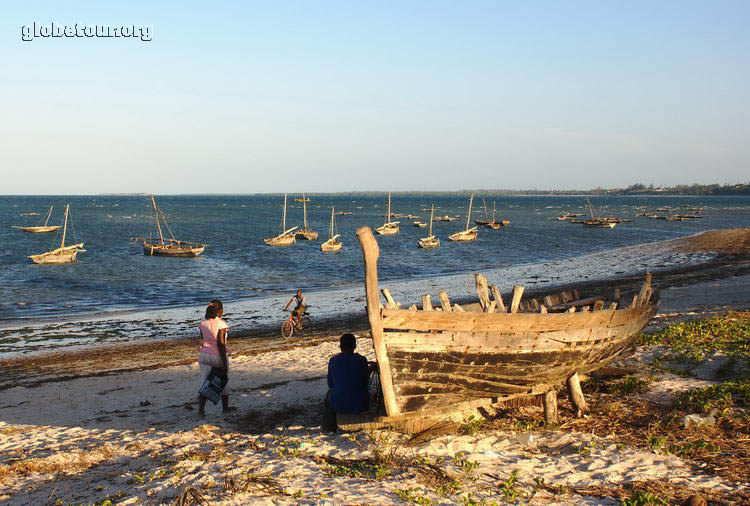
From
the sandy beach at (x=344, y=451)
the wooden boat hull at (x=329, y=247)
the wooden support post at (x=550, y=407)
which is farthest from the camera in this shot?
the wooden boat hull at (x=329, y=247)

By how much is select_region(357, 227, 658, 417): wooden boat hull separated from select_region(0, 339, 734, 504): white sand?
2.26 feet

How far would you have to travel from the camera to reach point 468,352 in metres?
7.42

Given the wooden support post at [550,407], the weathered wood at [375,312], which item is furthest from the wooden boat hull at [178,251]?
the weathered wood at [375,312]

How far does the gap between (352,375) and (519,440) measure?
2490mm

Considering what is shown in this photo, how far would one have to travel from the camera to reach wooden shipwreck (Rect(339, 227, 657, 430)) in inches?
276

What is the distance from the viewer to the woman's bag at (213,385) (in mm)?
9195

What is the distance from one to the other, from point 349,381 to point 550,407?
3074 mm

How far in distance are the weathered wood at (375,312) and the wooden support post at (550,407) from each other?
2.53 metres

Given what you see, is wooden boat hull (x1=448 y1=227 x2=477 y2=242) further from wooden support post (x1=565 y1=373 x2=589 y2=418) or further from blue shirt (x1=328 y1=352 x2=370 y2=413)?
blue shirt (x1=328 y1=352 x2=370 y2=413)

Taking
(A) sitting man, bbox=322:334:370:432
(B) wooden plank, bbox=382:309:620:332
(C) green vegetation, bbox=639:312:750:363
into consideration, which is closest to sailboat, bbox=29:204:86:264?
(A) sitting man, bbox=322:334:370:432

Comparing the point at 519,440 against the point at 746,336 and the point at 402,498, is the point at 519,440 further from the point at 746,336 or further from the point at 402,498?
the point at 746,336

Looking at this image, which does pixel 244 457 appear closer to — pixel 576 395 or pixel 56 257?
pixel 576 395

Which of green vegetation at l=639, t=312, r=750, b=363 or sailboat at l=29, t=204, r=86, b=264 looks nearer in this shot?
green vegetation at l=639, t=312, r=750, b=363

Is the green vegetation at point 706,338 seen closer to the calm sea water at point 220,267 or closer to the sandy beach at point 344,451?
the sandy beach at point 344,451
